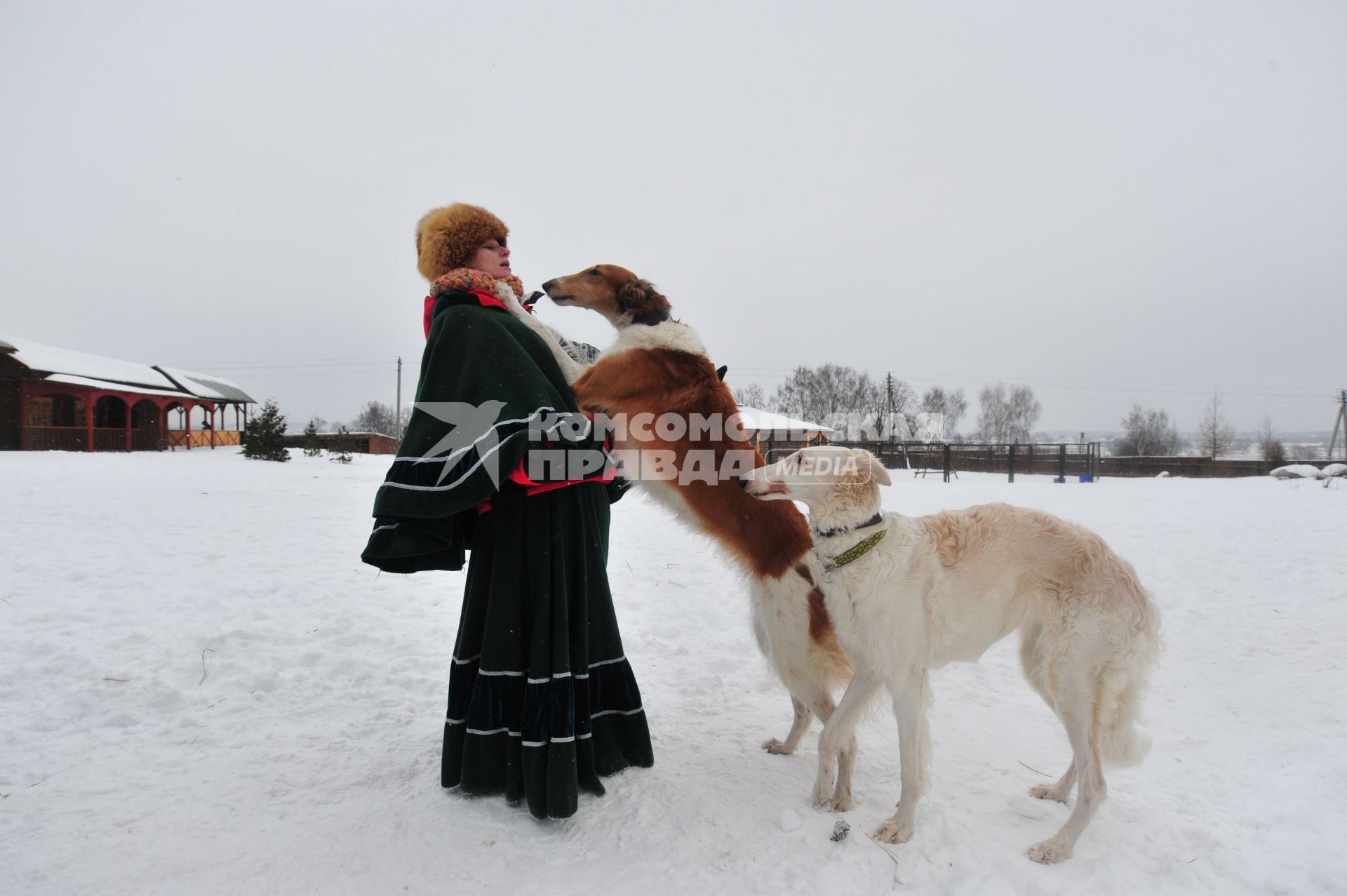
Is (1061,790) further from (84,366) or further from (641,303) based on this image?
(84,366)

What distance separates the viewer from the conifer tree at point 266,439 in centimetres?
2412

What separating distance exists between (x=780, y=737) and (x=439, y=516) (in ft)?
8.52

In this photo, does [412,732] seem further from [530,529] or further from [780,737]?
→ [780,737]

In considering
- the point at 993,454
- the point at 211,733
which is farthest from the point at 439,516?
the point at 993,454

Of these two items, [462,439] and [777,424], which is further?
[777,424]

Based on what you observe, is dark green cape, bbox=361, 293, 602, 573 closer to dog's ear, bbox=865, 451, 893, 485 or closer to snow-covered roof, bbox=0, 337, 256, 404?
dog's ear, bbox=865, 451, 893, 485

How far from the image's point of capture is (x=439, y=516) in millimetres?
2643

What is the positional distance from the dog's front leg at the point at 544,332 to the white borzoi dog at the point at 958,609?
1.17 m

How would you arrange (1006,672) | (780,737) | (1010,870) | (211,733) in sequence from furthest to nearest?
(1006,672), (780,737), (211,733), (1010,870)

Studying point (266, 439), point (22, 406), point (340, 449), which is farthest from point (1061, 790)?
point (22, 406)

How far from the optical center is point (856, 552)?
3.04 meters

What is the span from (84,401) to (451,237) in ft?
A: 122

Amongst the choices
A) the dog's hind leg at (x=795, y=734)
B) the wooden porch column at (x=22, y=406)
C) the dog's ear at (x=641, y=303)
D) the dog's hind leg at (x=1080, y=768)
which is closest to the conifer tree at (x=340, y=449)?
the wooden porch column at (x=22, y=406)

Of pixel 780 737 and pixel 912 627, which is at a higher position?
pixel 912 627
